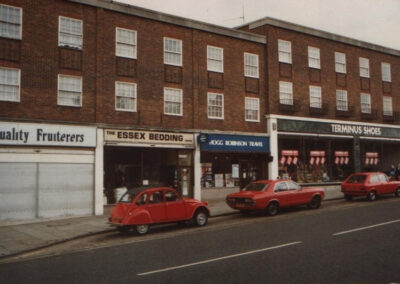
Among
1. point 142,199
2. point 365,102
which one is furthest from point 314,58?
point 142,199

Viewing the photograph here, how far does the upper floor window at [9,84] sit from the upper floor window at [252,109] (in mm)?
12980

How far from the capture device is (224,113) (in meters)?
24.2

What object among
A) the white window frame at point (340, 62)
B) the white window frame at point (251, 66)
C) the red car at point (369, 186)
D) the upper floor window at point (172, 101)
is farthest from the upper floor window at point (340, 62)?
the upper floor window at point (172, 101)

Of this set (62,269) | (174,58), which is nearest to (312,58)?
(174,58)

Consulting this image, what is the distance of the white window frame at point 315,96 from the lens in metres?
28.1

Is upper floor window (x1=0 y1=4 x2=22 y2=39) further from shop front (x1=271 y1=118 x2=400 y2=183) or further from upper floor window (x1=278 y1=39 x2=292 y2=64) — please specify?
upper floor window (x1=278 y1=39 x2=292 y2=64)

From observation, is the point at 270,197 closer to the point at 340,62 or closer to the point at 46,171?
the point at 46,171

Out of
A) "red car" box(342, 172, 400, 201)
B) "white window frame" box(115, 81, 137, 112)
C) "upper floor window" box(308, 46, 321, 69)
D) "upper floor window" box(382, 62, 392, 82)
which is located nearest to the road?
"red car" box(342, 172, 400, 201)

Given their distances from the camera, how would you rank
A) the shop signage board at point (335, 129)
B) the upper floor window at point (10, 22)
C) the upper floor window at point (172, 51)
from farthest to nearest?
the shop signage board at point (335, 129), the upper floor window at point (172, 51), the upper floor window at point (10, 22)

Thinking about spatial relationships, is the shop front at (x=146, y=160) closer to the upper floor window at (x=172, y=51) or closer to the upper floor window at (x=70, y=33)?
the upper floor window at (x=172, y=51)

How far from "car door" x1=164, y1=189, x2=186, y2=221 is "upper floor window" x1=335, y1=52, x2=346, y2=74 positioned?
1955 centimetres

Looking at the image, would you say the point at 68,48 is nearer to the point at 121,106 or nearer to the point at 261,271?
the point at 121,106

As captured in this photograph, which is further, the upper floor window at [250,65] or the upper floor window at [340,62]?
the upper floor window at [340,62]

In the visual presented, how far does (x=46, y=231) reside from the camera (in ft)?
49.5
